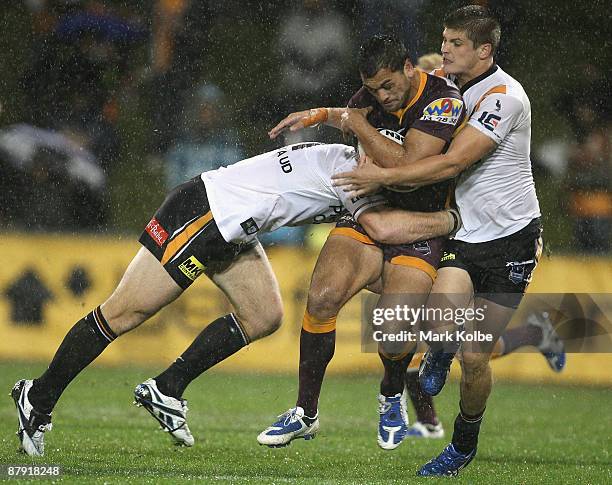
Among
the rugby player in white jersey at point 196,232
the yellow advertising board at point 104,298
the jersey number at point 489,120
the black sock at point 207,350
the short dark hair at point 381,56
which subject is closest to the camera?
the short dark hair at point 381,56

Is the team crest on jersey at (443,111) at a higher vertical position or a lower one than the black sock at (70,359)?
higher

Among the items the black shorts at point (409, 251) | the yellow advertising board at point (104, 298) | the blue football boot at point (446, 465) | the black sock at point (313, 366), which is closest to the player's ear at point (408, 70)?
the black shorts at point (409, 251)

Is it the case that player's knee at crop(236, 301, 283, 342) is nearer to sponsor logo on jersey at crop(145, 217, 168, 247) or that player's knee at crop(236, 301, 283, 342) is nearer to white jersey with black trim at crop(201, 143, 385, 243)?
white jersey with black trim at crop(201, 143, 385, 243)

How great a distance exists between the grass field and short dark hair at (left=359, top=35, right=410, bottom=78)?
6.88 ft

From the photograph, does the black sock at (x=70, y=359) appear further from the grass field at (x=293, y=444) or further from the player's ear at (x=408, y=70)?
the player's ear at (x=408, y=70)

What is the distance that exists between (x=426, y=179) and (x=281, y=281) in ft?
15.2

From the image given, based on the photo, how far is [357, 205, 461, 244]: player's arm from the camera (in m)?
6.16

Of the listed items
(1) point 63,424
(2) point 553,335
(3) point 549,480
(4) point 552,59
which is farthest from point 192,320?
(3) point 549,480

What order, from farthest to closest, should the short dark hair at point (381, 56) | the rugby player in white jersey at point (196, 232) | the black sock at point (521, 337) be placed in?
the black sock at point (521, 337)
the rugby player in white jersey at point (196, 232)
the short dark hair at point (381, 56)

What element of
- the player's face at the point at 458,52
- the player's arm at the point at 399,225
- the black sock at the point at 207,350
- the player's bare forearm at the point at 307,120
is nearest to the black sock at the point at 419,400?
the black sock at the point at 207,350

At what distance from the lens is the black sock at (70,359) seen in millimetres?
6363

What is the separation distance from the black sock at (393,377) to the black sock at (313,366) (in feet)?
1.05

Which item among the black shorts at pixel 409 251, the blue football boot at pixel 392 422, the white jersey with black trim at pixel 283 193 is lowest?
the blue football boot at pixel 392 422

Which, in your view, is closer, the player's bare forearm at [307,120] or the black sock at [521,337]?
the player's bare forearm at [307,120]
